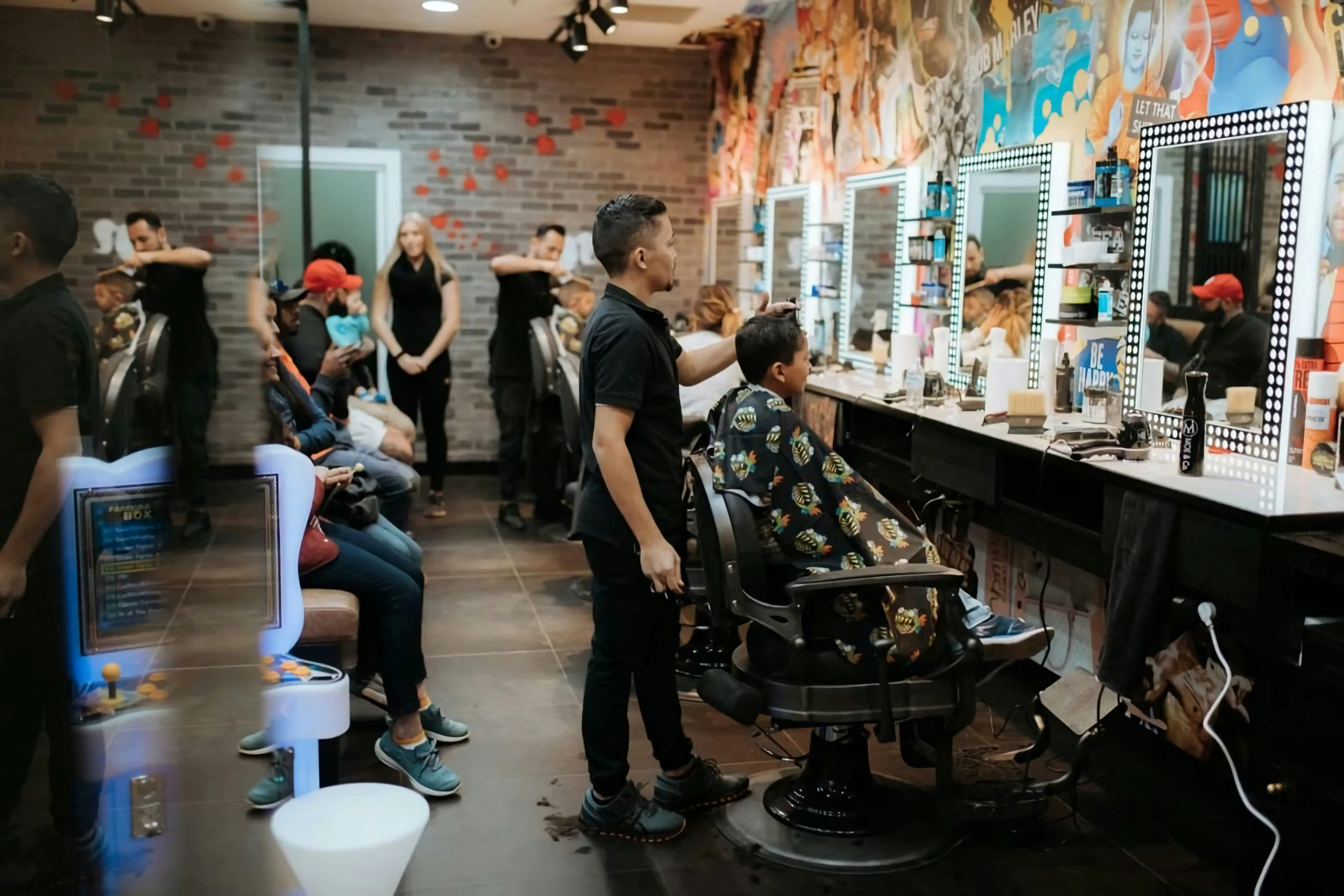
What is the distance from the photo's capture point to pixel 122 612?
865mm

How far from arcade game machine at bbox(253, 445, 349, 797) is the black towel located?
169 cm

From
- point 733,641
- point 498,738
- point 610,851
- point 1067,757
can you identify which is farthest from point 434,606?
point 1067,757

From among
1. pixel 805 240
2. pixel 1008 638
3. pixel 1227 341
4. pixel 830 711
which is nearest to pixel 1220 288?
pixel 1227 341

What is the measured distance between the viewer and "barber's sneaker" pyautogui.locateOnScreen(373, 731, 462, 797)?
286cm

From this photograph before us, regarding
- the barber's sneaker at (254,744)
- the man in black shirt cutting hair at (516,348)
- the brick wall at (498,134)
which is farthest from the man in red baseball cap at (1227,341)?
the brick wall at (498,134)

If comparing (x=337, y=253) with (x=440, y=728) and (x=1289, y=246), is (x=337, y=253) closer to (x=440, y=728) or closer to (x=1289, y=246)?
(x=440, y=728)

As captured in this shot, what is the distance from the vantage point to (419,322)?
6199mm

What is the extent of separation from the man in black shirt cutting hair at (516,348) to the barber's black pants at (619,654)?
3450 mm

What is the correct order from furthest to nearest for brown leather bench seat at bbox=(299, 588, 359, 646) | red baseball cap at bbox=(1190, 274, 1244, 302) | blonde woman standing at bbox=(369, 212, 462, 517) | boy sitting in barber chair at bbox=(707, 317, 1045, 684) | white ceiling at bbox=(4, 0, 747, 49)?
white ceiling at bbox=(4, 0, 747, 49) < blonde woman standing at bbox=(369, 212, 462, 517) < red baseball cap at bbox=(1190, 274, 1244, 302) < brown leather bench seat at bbox=(299, 588, 359, 646) < boy sitting in barber chair at bbox=(707, 317, 1045, 684)

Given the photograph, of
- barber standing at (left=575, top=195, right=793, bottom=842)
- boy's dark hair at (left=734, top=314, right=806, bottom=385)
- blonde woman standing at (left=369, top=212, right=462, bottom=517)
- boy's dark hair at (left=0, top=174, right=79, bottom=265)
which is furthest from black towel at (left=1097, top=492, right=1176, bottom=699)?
blonde woman standing at (left=369, top=212, right=462, bottom=517)

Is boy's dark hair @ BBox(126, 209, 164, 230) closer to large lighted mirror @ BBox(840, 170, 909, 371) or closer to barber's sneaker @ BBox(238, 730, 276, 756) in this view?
barber's sneaker @ BBox(238, 730, 276, 756)

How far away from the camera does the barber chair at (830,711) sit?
234 cm

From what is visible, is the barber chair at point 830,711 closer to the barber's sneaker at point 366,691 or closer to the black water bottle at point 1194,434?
the black water bottle at point 1194,434

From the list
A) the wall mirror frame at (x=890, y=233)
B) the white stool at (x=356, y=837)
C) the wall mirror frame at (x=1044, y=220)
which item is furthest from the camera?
the wall mirror frame at (x=890, y=233)
